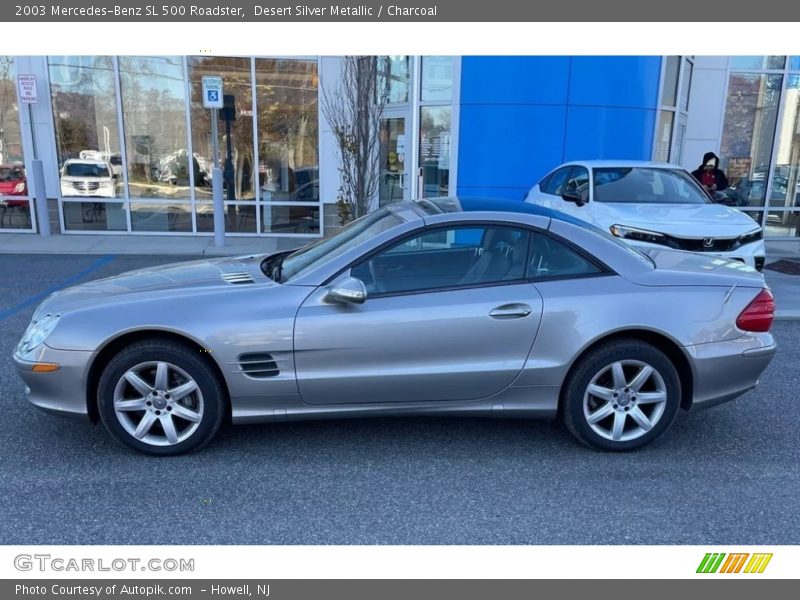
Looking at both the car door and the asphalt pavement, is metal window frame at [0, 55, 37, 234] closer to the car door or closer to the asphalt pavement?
the asphalt pavement

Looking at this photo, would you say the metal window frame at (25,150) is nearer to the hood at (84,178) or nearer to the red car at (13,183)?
the red car at (13,183)

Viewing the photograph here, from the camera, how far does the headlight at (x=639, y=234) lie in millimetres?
6527

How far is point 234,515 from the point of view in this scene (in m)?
3.11

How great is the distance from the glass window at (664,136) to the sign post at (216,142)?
7818 mm

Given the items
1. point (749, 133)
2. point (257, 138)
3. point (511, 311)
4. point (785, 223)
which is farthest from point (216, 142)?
point (785, 223)

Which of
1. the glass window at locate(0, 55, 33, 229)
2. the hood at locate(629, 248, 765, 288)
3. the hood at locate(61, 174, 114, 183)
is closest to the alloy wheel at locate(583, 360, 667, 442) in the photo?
the hood at locate(629, 248, 765, 288)

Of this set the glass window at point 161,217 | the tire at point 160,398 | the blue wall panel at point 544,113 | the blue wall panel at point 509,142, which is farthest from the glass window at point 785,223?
the tire at point 160,398

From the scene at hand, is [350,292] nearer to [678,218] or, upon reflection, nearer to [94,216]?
[678,218]

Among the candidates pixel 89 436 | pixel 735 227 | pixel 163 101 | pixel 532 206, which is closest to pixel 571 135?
pixel 735 227

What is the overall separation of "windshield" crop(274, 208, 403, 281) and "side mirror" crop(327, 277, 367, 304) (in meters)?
0.37

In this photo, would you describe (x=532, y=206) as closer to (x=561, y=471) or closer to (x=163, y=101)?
(x=561, y=471)

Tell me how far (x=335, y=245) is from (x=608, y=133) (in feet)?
26.4

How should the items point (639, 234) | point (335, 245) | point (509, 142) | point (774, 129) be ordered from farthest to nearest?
point (774, 129) < point (509, 142) < point (639, 234) < point (335, 245)

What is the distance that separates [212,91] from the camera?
398 inches
